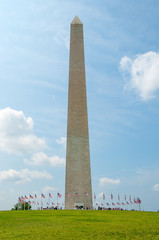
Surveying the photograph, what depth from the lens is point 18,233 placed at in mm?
17703

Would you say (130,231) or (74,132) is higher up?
(74,132)

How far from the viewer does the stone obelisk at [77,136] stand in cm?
4650

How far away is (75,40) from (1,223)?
41.0m

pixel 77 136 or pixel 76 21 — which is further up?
pixel 76 21

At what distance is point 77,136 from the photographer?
4931 cm

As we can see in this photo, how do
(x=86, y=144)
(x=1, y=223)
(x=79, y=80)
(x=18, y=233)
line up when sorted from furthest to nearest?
(x=79, y=80) < (x=86, y=144) < (x=1, y=223) < (x=18, y=233)

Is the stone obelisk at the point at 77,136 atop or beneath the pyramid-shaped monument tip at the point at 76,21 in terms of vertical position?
beneath

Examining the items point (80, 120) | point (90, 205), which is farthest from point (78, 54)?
Answer: point (90, 205)

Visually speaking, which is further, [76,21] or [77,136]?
[76,21]

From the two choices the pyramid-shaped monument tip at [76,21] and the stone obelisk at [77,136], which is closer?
the stone obelisk at [77,136]

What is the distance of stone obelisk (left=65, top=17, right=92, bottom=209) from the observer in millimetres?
46500

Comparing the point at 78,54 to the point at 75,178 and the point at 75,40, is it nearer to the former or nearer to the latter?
the point at 75,40

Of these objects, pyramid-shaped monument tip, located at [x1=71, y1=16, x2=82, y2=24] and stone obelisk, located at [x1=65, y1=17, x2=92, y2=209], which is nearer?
stone obelisk, located at [x1=65, y1=17, x2=92, y2=209]

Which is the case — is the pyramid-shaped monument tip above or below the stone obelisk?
above
